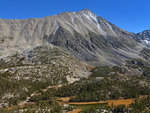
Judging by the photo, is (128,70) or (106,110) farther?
(128,70)

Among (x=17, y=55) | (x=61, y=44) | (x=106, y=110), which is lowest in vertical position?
(x=106, y=110)

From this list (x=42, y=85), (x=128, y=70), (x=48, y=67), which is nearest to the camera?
(x=42, y=85)

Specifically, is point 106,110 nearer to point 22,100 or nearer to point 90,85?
point 90,85

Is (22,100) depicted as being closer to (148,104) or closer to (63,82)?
(63,82)

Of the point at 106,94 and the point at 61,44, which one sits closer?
the point at 106,94

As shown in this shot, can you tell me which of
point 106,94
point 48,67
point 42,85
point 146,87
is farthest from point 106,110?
point 48,67

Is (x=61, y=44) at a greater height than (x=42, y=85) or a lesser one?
greater

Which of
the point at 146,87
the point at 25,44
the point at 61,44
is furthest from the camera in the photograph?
the point at 61,44

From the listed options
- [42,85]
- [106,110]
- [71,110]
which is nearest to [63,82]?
[42,85]

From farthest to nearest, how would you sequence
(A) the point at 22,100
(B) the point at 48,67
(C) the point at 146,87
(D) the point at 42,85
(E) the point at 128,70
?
(E) the point at 128,70 < (B) the point at 48,67 < (D) the point at 42,85 < (C) the point at 146,87 < (A) the point at 22,100
